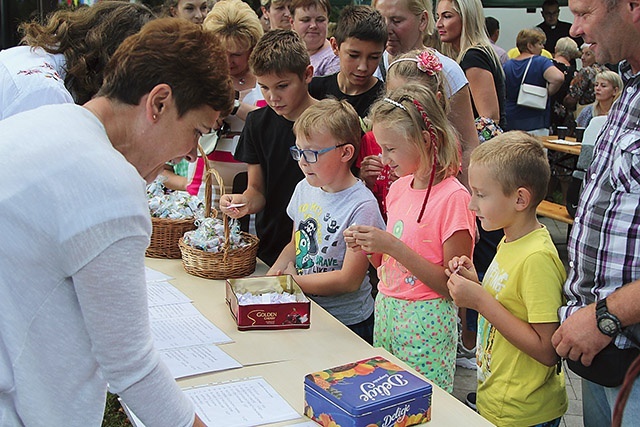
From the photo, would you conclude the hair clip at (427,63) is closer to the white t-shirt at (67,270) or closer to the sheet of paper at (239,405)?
the sheet of paper at (239,405)

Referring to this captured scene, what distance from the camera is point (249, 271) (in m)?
2.72

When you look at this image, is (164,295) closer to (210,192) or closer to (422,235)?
(210,192)

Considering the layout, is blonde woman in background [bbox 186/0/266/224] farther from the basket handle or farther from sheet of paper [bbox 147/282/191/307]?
sheet of paper [bbox 147/282/191/307]

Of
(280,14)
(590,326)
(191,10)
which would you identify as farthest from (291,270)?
(191,10)

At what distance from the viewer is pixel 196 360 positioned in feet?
6.37

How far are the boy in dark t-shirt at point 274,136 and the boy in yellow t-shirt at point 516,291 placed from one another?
1041mm

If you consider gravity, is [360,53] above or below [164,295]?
above

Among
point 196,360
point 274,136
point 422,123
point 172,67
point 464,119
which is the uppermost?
point 172,67

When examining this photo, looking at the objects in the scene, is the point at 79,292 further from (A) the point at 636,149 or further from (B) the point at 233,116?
(B) the point at 233,116

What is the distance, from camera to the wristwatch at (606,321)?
1713mm

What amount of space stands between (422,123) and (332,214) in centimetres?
48

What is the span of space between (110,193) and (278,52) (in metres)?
1.80

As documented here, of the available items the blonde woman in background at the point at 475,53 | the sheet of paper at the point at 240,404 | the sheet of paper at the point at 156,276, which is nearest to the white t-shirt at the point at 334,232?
the sheet of paper at the point at 156,276

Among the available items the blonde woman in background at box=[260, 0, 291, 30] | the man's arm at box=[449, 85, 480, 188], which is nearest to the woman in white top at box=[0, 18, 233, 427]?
the man's arm at box=[449, 85, 480, 188]
